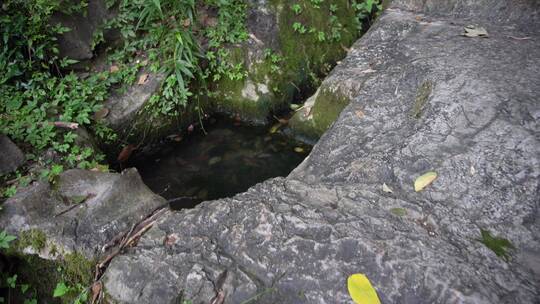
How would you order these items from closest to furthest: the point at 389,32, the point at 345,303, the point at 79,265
Result: the point at 345,303 → the point at 79,265 → the point at 389,32

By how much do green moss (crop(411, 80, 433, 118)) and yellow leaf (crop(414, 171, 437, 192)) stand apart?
1.94 ft

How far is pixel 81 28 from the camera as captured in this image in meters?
4.29

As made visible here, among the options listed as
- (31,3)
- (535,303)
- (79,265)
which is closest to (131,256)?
(79,265)

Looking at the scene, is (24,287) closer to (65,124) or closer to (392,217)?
(65,124)

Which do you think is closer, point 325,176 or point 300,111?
point 325,176

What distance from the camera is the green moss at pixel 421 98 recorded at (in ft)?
9.56

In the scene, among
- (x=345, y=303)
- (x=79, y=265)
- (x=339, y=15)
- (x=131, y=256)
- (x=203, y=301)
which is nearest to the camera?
(x=345, y=303)

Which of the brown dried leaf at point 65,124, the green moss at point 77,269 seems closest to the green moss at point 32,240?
the green moss at point 77,269

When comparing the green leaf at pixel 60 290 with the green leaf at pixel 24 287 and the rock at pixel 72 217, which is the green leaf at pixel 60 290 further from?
the green leaf at pixel 24 287

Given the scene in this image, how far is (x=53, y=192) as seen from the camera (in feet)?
8.97

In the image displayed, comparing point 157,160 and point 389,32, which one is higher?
point 389,32

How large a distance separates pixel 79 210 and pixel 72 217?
0.20ft

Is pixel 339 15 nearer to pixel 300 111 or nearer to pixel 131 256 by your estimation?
pixel 300 111

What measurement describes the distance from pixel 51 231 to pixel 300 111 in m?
2.68
